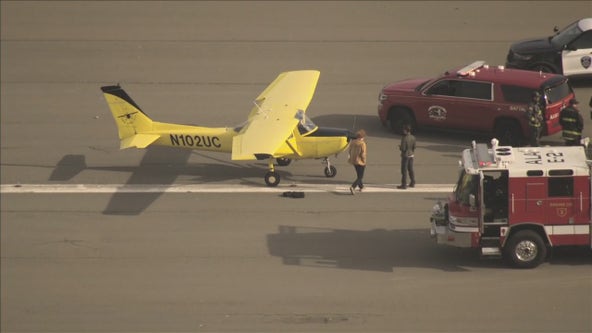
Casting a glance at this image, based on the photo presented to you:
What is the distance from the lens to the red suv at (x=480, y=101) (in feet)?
76.5

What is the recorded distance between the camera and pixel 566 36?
26.8 m

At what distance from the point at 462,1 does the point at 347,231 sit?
51.8ft

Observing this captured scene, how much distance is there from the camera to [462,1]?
110 feet

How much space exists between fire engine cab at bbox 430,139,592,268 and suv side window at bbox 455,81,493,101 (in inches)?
253

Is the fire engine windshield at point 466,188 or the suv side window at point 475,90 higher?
the suv side window at point 475,90

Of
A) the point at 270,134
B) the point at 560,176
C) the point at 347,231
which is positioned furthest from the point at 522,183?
the point at 270,134

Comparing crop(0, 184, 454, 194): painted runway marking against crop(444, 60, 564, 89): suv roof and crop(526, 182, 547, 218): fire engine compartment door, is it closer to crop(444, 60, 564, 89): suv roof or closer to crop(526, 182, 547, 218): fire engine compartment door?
crop(444, 60, 564, 89): suv roof

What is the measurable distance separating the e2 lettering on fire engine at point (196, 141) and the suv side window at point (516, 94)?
610 cm

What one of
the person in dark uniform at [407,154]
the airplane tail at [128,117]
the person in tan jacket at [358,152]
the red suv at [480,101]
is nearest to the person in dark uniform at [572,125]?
the red suv at [480,101]

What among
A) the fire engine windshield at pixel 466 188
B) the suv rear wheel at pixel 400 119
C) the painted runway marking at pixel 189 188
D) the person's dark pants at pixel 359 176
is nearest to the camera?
the fire engine windshield at pixel 466 188

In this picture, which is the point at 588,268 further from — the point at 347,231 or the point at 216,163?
the point at 216,163

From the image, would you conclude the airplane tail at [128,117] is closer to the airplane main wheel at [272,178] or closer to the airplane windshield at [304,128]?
the airplane main wheel at [272,178]

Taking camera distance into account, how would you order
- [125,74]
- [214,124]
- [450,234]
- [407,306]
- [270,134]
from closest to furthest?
[407,306]
[450,234]
[270,134]
[214,124]
[125,74]

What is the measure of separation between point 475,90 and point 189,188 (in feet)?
21.2
